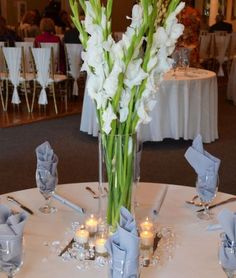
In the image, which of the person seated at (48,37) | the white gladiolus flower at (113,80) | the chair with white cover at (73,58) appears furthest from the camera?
the person seated at (48,37)

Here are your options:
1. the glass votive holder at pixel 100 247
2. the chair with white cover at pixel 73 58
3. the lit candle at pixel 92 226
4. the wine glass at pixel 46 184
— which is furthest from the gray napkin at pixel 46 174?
the chair with white cover at pixel 73 58

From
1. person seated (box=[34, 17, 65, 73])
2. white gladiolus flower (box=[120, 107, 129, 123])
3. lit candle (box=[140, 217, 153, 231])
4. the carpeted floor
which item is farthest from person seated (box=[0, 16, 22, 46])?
white gladiolus flower (box=[120, 107, 129, 123])

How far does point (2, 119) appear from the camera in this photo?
19.6 ft

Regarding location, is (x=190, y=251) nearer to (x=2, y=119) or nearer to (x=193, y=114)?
(x=193, y=114)

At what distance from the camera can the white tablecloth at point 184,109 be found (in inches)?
187

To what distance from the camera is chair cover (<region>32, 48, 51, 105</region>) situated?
5942mm

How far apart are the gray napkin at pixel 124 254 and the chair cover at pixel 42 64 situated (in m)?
5.12

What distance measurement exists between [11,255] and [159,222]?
57 centimetres

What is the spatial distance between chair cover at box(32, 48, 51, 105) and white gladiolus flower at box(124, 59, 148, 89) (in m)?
4.93

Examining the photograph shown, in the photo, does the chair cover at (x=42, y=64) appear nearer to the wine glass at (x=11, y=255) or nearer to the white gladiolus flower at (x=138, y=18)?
the white gladiolus flower at (x=138, y=18)

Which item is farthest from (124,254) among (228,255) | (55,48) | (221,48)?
(221,48)

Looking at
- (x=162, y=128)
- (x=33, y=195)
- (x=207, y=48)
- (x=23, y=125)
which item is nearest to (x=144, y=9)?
(x=33, y=195)

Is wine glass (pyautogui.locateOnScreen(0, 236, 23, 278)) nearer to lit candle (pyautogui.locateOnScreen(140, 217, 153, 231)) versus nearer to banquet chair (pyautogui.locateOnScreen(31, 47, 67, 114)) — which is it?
lit candle (pyautogui.locateOnScreen(140, 217, 153, 231))

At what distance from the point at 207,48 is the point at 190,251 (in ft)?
29.5
